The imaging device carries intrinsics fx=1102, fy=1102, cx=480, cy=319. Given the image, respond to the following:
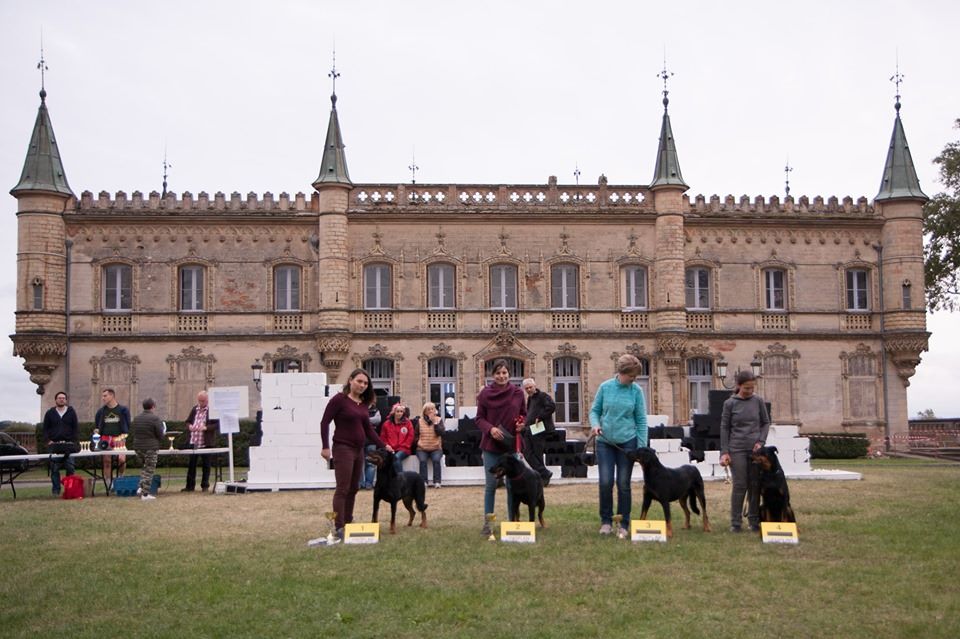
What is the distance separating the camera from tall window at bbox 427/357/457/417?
1473 inches

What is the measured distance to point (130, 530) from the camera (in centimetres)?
1449

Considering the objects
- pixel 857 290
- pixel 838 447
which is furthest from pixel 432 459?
pixel 857 290

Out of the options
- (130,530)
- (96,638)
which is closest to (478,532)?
(130,530)

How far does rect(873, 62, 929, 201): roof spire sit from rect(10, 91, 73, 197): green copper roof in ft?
93.6

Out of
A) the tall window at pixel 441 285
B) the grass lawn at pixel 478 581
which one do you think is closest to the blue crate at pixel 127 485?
the grass lawn at pixel 478 581

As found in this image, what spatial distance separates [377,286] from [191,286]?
20.7 ft

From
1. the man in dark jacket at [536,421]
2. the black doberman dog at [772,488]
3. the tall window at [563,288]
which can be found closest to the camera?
the black doberman dog at [772,488]

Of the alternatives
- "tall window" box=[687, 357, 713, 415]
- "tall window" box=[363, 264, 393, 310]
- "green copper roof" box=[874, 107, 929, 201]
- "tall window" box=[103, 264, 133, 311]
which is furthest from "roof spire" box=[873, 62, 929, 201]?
"tall window" box=[103, 264, 133, 311]

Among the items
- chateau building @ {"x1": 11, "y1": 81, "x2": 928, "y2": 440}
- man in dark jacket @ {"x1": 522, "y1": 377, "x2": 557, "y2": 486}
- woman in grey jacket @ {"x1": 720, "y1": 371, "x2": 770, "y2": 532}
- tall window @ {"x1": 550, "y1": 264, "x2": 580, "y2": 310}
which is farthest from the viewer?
tall window @ {"x1": 550, "y1": 264, "x2": 580, "y2": 310}

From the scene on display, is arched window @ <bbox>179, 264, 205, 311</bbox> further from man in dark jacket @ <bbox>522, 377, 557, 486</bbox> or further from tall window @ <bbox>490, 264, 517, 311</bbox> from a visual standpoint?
man in dark jacket @ <bbox>522, 377, 557, 486</bbox>

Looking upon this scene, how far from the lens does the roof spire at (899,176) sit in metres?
39.2

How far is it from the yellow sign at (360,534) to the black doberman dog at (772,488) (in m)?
4.46

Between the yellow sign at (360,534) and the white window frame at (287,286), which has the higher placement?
the white window frame at (287,286)

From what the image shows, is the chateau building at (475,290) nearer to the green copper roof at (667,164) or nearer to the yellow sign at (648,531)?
the green copper roof at (667,164)
